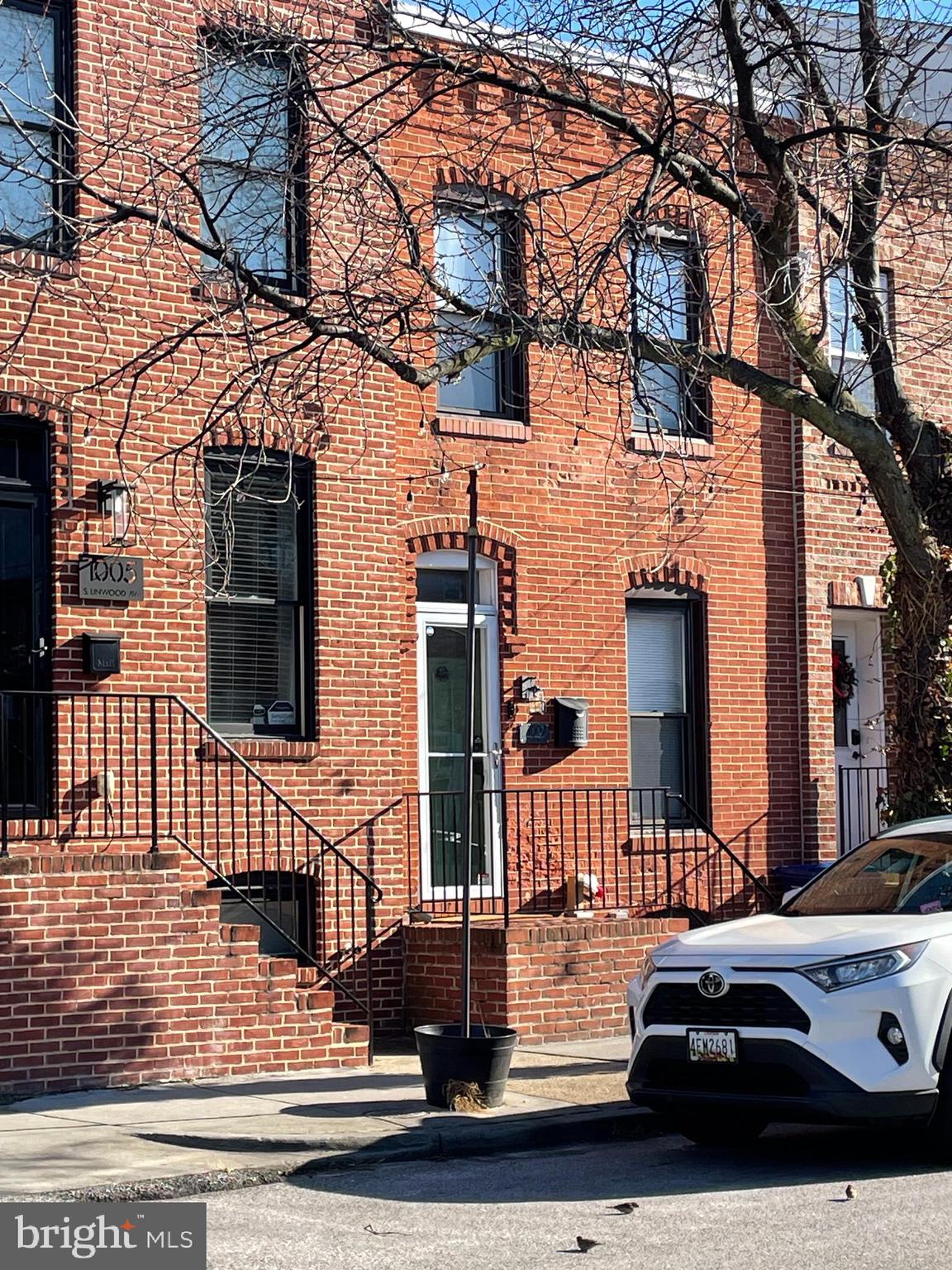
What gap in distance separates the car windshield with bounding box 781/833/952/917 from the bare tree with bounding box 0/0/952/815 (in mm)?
1647

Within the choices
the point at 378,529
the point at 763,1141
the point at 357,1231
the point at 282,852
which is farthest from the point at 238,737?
the point at 357,1231

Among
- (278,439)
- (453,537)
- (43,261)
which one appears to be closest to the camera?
(43,261)

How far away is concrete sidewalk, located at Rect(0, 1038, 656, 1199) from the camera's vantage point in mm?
8250

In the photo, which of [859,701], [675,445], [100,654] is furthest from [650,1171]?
[859,701]

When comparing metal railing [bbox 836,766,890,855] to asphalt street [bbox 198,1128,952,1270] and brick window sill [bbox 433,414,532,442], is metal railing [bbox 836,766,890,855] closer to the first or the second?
brick window sill [bbox 433,414,532,442]

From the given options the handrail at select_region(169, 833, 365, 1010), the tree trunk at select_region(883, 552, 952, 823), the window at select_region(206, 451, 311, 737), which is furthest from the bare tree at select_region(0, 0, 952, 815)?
the handrail at select_region(169, 833, 365, 1010)

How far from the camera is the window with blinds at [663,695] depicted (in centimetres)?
1531

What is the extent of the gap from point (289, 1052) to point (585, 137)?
26.9 ft

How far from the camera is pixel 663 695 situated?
50.8 feet

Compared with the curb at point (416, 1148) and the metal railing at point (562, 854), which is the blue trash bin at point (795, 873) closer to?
the metal railing at point (562, 854)

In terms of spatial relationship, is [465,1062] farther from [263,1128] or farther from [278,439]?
[278,439]

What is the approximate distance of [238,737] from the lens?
1291cm

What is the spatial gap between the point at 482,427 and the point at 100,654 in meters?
3.93

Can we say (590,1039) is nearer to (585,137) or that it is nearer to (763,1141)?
(763,1141)
